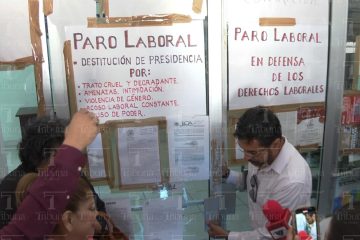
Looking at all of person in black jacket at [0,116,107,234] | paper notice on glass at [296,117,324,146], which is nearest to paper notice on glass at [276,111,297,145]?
paper notice on glass at [296,117,324,146]

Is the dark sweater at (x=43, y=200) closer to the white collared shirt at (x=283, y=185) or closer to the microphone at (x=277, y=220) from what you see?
the microphone at (x=277, y=220)

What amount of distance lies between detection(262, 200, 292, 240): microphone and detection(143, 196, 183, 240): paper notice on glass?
51 cm

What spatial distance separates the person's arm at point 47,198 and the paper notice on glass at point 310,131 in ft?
4.47

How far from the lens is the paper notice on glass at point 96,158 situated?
174cm

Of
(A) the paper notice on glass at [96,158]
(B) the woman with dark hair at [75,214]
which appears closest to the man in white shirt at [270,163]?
(A) the paper notice on glass at [96,158]

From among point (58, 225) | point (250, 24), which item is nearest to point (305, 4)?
point (250, 24)

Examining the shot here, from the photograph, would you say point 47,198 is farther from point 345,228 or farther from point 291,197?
point 291,197

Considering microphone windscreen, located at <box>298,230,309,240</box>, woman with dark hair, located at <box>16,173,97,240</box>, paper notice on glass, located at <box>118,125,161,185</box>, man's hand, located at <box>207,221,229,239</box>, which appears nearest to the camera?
woman with dark hair, located at <box>16,173,97,240</box>

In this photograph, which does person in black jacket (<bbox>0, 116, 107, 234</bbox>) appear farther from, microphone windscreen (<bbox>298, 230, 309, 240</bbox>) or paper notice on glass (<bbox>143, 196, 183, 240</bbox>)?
microphone windscreen (<bbox>298, 230, 309, 240</bbox>)

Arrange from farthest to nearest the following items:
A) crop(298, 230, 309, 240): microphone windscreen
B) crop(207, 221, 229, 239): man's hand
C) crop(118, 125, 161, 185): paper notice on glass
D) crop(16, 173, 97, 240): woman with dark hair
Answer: crop(207, 221, 229, 239): man's hand < crop(118, 125, 161, 185): paper notice on glass < crop(298, 230, 309, 240): microphone windscreen < crop(16, 173, 97, 240): woman with dark hair

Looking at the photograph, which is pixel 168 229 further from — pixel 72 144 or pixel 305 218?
pixel 72 144

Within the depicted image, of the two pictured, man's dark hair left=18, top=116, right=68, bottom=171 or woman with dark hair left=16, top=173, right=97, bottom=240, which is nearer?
woman with dark hair left=16, top=173, right=97, bottom=240

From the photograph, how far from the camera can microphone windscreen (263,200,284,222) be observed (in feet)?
5.15

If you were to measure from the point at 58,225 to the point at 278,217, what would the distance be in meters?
0.92
